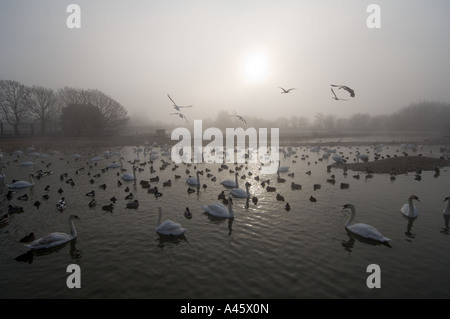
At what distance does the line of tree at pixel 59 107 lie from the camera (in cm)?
7012

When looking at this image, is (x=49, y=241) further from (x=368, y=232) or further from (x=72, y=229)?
(x=368, y=232)

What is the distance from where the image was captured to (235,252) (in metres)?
10.8

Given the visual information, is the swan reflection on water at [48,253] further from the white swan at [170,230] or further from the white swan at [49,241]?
the white swan at [170,230]

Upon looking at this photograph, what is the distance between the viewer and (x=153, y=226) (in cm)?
1343

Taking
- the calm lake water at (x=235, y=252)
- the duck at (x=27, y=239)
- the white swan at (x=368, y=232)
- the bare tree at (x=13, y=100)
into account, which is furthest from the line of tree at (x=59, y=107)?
the white swan at (x=368, y=232)

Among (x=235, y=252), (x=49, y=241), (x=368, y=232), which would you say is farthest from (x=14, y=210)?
(x=368, y=232)

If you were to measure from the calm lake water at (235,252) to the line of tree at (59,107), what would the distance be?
198ft

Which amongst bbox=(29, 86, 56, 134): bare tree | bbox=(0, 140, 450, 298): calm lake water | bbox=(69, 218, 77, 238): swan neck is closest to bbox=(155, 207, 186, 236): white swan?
bbox=(0, 140, 450, 298): calm lake water

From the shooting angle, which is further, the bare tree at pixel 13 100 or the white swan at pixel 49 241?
the bare tree at pixel 13 100

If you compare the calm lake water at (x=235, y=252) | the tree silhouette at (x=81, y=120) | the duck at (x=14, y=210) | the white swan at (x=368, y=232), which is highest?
the tree silhouette at (x=81, y=120)

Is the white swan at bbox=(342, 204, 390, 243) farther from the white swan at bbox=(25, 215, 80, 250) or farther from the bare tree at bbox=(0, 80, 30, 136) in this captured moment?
the bare tree at bbox=(0, 80, 30, 136)

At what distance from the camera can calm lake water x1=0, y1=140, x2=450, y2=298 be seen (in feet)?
27.5

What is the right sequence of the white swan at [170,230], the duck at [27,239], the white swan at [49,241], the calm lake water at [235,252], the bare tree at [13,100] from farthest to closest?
the bare tree at [13,100]
the white swan at [170,230]
the duck at [27,239]
the white swan at [49,241]
the calm lake water at [235,252]

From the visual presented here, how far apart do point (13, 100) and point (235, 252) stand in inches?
3350
